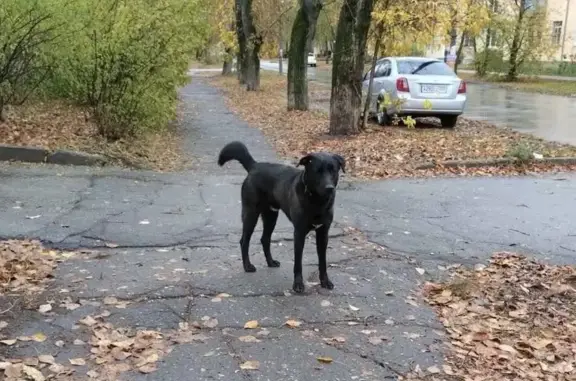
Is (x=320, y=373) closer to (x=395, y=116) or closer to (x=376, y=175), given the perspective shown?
(x=376, y=175)

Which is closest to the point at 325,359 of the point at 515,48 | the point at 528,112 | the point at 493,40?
the point at 528,112

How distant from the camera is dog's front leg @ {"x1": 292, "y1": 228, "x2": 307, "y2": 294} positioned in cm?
485

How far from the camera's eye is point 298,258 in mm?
4945

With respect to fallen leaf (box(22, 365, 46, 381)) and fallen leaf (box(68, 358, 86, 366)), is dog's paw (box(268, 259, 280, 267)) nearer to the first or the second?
fallen leaf (box(68, 358, 86, 366))

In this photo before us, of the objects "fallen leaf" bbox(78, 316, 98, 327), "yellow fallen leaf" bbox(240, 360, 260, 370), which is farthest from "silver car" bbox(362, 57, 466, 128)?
"yellow fallen leaf" bbox(240, 360, 260, 370)

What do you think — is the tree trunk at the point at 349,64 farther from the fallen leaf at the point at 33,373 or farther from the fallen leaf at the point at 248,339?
the fallen leaf at the point at 33,373

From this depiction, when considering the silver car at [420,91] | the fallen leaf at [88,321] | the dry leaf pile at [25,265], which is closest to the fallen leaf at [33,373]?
the fallen leaf at [88,321]

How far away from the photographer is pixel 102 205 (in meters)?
7.59

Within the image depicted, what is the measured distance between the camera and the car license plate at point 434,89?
16094mm

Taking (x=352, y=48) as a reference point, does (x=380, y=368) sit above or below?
below

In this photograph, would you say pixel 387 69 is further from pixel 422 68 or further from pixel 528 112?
pixel 528 112

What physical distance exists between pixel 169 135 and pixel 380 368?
1210cm

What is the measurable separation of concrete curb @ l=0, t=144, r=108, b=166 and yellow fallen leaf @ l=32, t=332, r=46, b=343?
6.06m

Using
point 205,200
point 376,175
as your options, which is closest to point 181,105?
point 376,175
